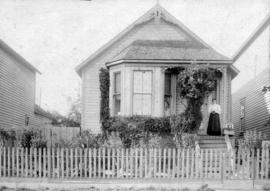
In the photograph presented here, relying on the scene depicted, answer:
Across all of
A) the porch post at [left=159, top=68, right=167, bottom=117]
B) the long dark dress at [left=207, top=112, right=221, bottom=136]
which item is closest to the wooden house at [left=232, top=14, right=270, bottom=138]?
the long dark dress at [left=207, top=112, right=221, bottom=136]

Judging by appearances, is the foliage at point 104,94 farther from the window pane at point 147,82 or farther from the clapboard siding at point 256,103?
the clapboard siding at point 256,103

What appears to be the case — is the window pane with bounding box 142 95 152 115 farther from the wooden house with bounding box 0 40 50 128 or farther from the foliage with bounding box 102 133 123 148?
the wooden house with bounding box 0 40 50 128

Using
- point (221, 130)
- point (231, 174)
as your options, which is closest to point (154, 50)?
point (221, 130)

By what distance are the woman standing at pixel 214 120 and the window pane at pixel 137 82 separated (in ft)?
11.6

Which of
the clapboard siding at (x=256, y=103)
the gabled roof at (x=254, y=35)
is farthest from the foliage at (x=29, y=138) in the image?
the clapboard siding at (x=256, y=103)

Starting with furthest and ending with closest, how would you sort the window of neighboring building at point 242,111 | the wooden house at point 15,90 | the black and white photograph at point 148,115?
the window of neighboring building at point 242,111, the wooden house at point 15,90, the black and white photograph at point 148,115

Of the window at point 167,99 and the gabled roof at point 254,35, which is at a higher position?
the gabled roof at point 254,35

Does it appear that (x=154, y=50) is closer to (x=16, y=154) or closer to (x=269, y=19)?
(x=269, y=19)

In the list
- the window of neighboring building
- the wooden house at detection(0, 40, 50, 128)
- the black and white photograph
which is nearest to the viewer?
the black and white photograph

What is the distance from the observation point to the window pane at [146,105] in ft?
64.9

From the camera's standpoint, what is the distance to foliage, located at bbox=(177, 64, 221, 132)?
18359mm

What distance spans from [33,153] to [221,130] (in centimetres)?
929

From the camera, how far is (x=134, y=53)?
67.0 feet

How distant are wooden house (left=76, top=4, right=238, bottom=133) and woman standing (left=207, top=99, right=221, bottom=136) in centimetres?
53
